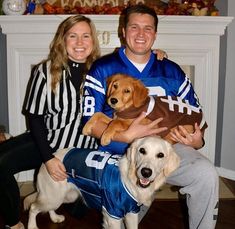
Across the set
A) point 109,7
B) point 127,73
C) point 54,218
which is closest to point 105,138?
point 127,73

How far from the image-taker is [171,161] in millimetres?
1628

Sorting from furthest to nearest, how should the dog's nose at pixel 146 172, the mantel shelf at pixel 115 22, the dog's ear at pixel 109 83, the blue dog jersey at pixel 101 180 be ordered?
the mantel shelf at pixel 115 22
the dog's ear at pixel 109 83
the blue dog jersey at pixel 101 180
the dog's nose at pixel 146 172

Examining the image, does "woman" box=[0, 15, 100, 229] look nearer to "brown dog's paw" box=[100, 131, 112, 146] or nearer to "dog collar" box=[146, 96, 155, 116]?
"brown dog's paw" box=[100, 131, 112, 146]

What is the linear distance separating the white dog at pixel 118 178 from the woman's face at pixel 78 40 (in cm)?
57

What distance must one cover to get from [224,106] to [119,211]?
71.4 inches

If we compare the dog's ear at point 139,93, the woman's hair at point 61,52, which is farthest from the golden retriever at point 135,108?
the woman's hair at point 61,52

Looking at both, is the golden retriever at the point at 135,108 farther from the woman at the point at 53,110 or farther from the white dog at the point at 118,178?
the woman at the point at 53,110

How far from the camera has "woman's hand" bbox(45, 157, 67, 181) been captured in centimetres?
179

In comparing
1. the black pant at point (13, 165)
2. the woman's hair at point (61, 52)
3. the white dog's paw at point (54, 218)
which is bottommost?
the white dog's paw at point (54, 218)

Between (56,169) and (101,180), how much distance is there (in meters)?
0.27

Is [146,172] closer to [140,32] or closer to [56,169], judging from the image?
[56,169]

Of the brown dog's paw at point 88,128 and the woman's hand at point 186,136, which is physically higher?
the brown dog's paw at point 88,128

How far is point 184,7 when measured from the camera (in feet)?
9.36

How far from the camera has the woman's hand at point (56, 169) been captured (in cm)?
179
